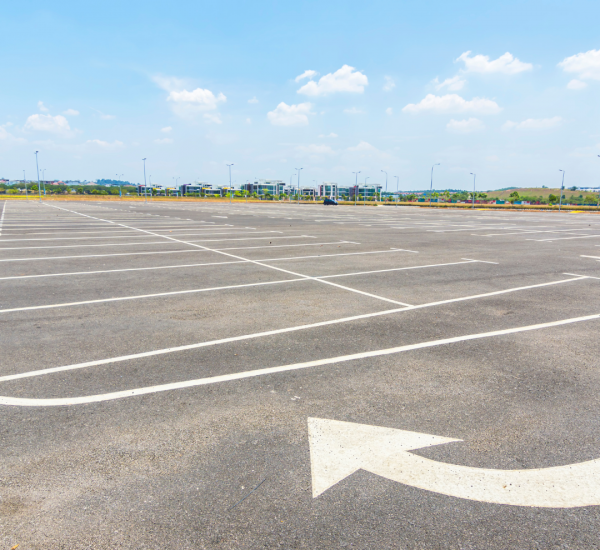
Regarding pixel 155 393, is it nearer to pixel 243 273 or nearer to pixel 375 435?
pixel 375 435

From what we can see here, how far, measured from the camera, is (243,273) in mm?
10789

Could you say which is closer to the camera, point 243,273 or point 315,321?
point 315,321

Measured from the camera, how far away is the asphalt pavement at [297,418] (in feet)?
9.12

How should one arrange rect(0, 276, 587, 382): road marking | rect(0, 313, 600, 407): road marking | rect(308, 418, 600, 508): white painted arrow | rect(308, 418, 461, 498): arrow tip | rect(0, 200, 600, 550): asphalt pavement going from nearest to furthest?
rect(0, 200, 600, 550): asphalt pavement < rect(308, 418, 600, 508): white painted arrow < rect(308, 418, 461, 498): arrow tip < rect(0, 313, 600, 407): road marking < rect(0, 276, 587, 382): road marking

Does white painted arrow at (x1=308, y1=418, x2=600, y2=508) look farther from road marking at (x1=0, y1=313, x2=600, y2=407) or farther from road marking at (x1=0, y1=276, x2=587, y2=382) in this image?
road marking at (x1=0, y1=276, x2=587, y2=382)

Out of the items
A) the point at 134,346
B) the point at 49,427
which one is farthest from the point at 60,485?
the point at 134,346

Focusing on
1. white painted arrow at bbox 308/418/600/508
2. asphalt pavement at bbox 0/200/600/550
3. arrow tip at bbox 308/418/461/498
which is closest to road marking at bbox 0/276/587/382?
asphalt pavement at bbox 0/200/600/550

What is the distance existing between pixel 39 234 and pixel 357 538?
2053 centimetres

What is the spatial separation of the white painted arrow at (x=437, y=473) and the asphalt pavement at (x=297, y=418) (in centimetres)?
1

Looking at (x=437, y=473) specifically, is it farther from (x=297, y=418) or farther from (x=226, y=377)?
(x=226, y=377)

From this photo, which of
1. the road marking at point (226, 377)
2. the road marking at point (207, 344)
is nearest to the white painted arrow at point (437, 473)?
the road marking at point (226, 377)

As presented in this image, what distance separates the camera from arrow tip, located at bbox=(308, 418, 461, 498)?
10.8 ft

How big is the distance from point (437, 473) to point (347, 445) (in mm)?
699

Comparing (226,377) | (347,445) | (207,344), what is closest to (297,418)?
(347,445)
